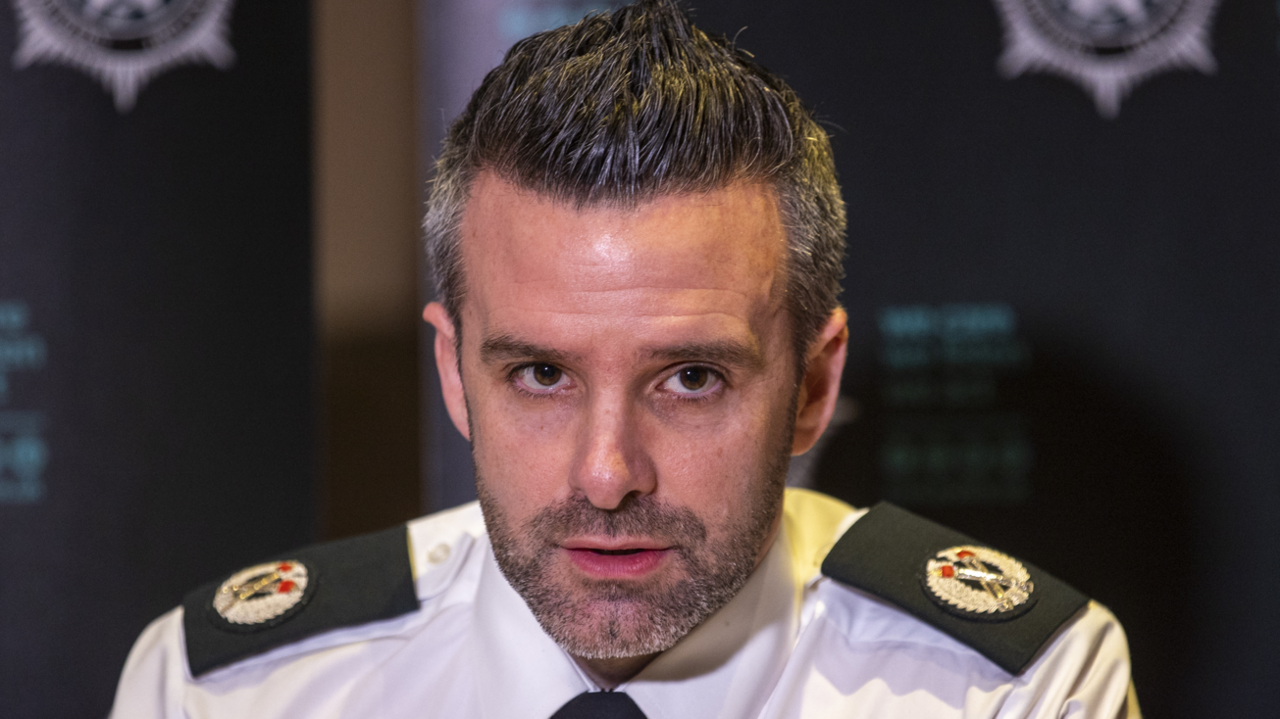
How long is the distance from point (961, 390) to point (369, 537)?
40.1 inches

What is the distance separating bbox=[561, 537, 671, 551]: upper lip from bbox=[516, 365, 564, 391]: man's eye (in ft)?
0.49

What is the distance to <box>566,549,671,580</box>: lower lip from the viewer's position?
1.06 meters

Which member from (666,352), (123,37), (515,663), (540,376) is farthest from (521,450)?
(123,37)

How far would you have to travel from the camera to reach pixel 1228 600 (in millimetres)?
1804

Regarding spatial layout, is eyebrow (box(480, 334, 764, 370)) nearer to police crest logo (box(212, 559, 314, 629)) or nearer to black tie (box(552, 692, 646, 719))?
black tie (box(552, 692, 646, 719))

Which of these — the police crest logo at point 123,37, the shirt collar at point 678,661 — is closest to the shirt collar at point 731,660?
the shirt collar at point 678,661

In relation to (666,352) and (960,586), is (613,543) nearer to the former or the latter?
(666,352)

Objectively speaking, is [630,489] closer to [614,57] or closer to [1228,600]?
[614,57]

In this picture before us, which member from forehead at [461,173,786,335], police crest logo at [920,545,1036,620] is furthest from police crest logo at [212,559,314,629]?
police crest logo at [920,545,1036,620]

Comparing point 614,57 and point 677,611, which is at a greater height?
point 614,57

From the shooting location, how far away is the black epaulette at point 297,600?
4.31 feet

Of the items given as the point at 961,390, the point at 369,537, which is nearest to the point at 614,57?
the point at 369,537

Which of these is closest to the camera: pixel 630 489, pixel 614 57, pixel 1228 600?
pixel 630 489

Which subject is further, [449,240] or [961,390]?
[961,390]
